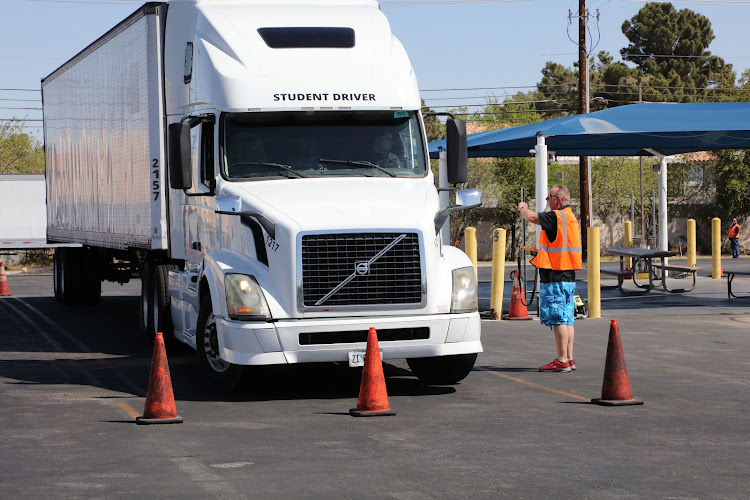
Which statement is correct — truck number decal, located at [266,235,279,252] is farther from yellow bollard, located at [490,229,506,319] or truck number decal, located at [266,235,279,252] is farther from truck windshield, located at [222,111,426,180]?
yellow bollard, located at [490,229,506,319]

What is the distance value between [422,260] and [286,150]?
Result: 6.06 ft

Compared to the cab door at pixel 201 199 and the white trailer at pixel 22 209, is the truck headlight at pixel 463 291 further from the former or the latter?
the white trailer at pixel 22 209

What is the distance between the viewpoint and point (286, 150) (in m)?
11.8

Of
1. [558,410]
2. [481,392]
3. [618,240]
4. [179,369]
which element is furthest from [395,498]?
[618,240]

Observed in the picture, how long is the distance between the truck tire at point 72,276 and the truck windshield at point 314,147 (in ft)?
Result: 38.1

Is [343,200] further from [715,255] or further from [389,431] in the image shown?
[715,255]

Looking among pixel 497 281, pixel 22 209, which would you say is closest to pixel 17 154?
pixel 22 209

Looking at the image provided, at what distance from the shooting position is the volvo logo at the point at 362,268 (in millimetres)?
10781

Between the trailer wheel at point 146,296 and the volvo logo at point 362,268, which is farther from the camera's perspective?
the trailer wheel at point 146,296

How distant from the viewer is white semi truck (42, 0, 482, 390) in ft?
35.3

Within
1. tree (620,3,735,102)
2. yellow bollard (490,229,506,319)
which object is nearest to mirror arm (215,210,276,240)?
yellow bollard (490,229,506,319)

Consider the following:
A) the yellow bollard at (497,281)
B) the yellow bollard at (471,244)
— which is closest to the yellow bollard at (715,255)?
the yellow bollard at (471,244)

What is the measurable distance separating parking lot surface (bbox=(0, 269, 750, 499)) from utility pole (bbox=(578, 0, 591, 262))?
26.5 metres

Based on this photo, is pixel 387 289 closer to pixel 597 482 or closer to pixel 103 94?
pixel 597 482
